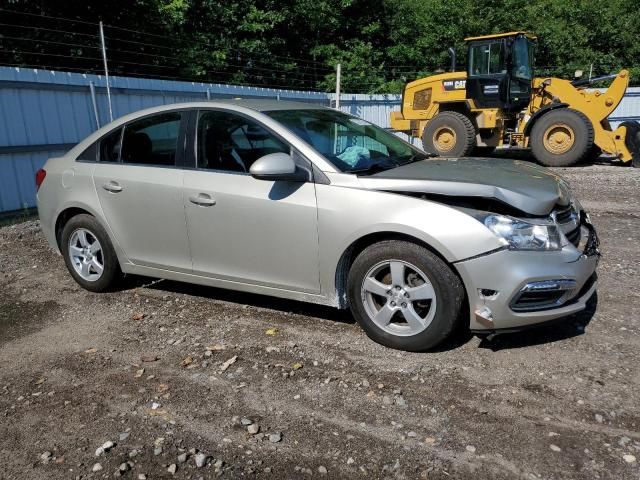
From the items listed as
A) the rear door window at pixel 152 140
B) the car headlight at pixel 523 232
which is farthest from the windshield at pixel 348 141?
the car headlight at pixel 523 232

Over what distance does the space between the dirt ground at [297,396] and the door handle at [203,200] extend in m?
0.93

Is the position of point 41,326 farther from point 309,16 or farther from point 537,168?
point 309,16

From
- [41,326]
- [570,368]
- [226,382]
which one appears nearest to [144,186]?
[41,326]

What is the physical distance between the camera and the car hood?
138 inches

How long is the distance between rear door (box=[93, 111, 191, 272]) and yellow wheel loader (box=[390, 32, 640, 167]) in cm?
1025

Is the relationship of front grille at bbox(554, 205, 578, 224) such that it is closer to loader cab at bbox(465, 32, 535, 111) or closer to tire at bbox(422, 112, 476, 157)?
tire at bbox(422, 112, 476, 157)

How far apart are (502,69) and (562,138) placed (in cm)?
208

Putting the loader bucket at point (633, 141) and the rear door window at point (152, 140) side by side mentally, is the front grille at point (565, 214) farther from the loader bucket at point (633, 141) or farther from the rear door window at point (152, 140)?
the loader bucket at point (633, 141)

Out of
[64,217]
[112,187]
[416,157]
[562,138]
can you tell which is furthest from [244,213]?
[562,138]

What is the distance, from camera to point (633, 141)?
40.8 ft

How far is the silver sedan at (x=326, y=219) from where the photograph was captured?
3.49 meters

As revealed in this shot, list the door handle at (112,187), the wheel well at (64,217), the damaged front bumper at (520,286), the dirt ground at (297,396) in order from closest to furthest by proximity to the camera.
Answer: the dirt ground at (297,396) → the damaged front bumper at (520,286) → the door handle at (112,187) → the wheel well at (64,217)

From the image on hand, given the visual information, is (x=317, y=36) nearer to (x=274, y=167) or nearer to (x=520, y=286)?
(x=274, y=167)

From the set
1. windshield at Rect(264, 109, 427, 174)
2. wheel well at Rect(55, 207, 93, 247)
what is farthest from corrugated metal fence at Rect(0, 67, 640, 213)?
windshield at Rect(264, 109, 427, 174)
